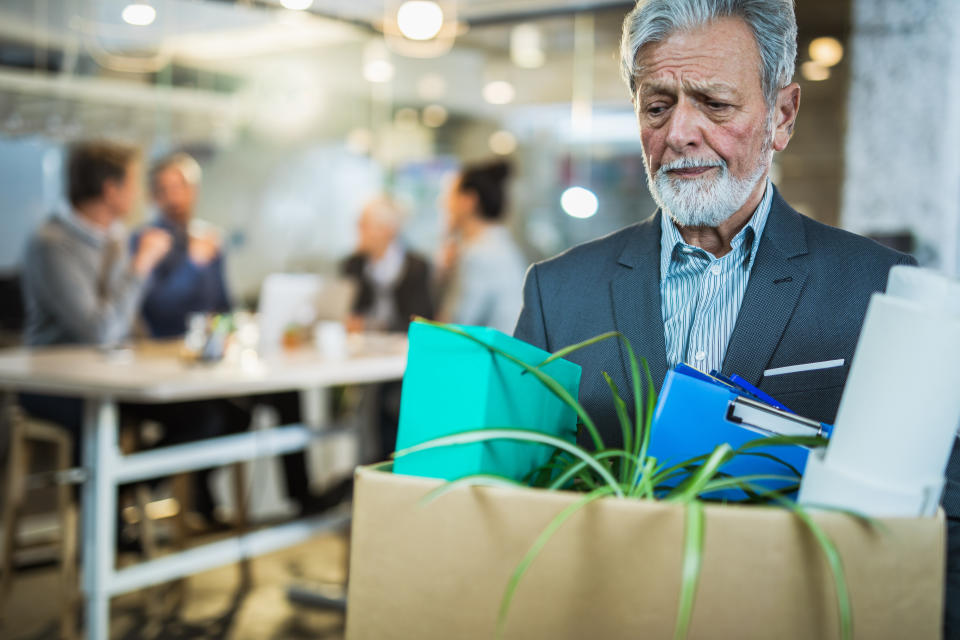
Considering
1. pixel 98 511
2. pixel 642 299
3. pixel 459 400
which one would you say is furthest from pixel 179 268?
pixel 459 400

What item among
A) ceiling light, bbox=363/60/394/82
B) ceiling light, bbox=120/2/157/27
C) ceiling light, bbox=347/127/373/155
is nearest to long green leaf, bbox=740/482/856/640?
ceiling light, bbox=120/2/157/27

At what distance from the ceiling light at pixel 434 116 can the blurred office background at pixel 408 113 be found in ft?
0.04

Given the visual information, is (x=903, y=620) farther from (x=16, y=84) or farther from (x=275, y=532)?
(x=16, y=84)

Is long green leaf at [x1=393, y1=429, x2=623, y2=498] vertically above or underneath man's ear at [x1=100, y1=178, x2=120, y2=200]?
underneath

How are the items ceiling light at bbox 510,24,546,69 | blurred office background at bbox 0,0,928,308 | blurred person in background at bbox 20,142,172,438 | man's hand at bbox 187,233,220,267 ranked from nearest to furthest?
blurred person in background at bbox 20,142,172,438
blurred office background at bbox 0,0,928,308
man's hand at bbox 187,233,220,267
ceiling light at bbox 510,24,546,69

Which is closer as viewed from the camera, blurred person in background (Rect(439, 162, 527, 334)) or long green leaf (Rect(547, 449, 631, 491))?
long green leaf (Rect(547, 449, 631, 491))

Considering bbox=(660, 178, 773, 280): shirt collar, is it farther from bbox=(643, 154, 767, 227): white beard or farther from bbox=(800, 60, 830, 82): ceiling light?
bbox=(800, 60, 830, 82): ceiling light

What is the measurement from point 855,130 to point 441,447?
4233 millimetres

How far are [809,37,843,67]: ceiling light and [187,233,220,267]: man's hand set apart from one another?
3.51m

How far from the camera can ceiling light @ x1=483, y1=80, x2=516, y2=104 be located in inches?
253

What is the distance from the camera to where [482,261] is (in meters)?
4.33

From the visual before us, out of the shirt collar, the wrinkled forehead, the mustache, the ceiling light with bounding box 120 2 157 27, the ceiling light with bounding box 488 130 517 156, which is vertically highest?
the ceiling light with bounding box 120 2 157 27

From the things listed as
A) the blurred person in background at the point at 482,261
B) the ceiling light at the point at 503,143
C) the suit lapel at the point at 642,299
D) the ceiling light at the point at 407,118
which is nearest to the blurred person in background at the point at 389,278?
the blurred person in background at the point at 482,261

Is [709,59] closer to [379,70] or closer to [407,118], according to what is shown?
[407,118]
